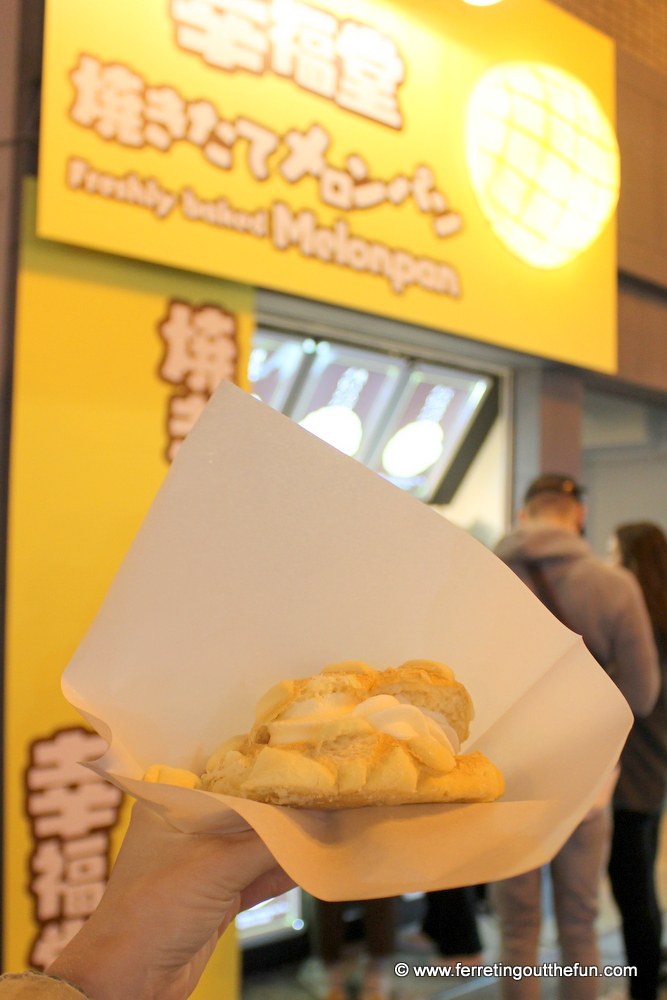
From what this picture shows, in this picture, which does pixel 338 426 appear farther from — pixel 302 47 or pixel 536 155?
pixel 302 47

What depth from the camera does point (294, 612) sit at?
111cm

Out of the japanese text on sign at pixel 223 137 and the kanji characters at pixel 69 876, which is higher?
the japanese text on sign at pixel 223 137

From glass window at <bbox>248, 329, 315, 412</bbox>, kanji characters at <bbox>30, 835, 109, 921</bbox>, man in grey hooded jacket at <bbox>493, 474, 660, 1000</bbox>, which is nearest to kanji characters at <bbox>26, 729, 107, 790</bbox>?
kanji characters at <bbox>30, 835, 109, 921</bbox>

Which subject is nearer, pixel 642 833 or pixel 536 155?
pixel 642 833

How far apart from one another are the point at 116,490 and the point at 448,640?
1.61 metres

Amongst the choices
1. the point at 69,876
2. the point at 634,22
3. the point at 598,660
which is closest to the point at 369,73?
the point at 598,660

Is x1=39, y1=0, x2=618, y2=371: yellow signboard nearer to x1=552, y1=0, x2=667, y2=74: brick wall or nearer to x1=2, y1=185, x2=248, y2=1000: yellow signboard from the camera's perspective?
x1=2, y1=185, x2=248, y2=1000: yellow signboard

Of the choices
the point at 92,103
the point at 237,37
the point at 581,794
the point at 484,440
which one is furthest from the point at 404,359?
the point at 581,794

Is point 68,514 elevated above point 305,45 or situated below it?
below

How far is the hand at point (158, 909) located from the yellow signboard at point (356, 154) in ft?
6.09

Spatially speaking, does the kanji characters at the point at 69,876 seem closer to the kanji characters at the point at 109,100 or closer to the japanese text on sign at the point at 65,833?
the japanese text on sign at the point at 65,833

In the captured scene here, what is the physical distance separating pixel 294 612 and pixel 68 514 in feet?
4.78

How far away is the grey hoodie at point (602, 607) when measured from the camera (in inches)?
102

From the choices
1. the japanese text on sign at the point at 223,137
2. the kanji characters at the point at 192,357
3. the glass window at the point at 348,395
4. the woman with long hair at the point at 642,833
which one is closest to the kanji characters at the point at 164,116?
the japanese text on sign at the point at 223,137
